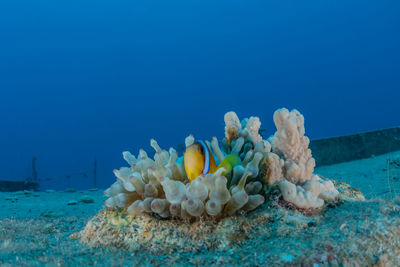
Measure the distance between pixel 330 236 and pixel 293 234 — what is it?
0.25 meters

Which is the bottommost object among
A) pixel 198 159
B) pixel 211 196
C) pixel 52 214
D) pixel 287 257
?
pixel 52 214

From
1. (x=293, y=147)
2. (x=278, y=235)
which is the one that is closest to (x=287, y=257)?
(x=278, y=235)

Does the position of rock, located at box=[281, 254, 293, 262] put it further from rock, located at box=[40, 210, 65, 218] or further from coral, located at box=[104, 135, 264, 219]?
rock, located at box=[40, 210, 65, 218]

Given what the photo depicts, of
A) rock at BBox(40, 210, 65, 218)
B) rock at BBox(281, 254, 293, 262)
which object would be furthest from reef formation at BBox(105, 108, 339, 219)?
rock at BBox(40, 210, 65, 218)

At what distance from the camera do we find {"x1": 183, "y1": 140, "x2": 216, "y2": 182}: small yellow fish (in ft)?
8.18

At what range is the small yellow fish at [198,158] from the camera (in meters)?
2.49

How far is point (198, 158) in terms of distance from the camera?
252 centimetres

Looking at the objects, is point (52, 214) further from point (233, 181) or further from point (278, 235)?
point (278, 235)

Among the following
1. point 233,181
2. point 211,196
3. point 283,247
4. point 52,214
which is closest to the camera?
point 283,247

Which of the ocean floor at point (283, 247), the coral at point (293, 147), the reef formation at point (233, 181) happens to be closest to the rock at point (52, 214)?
the ocean floor at point (283, 247)

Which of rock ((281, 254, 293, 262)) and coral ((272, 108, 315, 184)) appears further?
coral ((272, 108, 315, 184))

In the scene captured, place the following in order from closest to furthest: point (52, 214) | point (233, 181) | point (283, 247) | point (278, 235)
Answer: point (283, 247) → point (278, 235) → point (233, 181) → point (52, 214)

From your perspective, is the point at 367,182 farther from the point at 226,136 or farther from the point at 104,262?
the point at 104,262

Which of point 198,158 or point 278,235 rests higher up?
point 198,158
